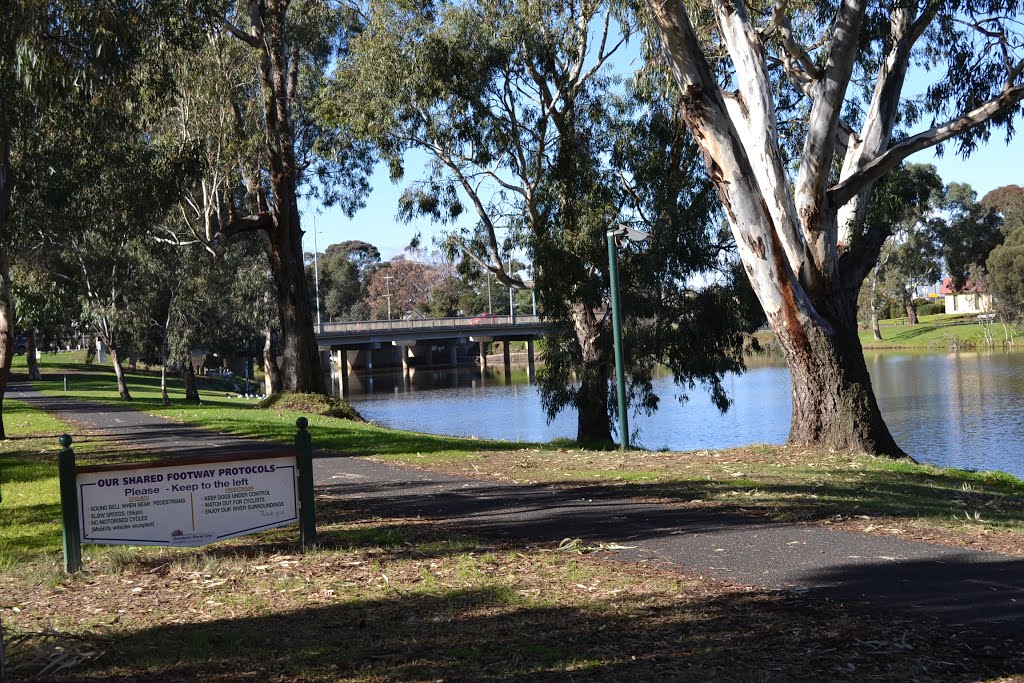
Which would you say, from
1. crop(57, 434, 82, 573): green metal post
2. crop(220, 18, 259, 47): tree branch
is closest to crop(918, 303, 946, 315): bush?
crop(220, 18, 259, 47): tree branch

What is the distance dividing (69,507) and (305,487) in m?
1.51

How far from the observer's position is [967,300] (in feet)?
274

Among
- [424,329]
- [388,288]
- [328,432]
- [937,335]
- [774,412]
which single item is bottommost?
[774,412]

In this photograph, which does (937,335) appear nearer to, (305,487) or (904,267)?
(904,267)

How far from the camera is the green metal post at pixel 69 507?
648 centimetres

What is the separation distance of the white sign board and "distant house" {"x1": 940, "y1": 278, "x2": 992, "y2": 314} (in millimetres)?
66787

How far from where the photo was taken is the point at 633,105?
69.3 feet

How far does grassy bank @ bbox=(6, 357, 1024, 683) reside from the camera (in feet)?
15.0

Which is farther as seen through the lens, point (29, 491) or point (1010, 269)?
point (1010, 269)

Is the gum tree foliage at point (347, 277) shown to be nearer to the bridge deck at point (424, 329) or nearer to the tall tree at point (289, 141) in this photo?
the bridge deck at point (424, 329)

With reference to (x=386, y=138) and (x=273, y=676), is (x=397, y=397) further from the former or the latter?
(x=273, y=676)

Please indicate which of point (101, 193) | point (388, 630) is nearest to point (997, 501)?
point (388, 630)

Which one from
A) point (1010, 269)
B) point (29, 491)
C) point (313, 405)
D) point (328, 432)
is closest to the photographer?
point (29, 491)

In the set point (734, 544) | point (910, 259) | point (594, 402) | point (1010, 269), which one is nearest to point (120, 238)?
point (594, 402)
